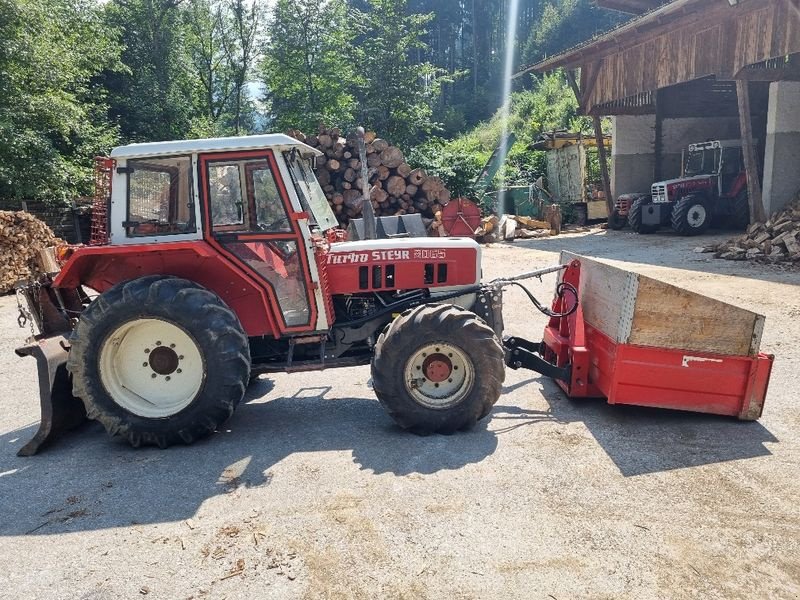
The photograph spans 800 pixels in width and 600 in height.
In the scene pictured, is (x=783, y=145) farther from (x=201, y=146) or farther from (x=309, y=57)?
(x=309, y=57)

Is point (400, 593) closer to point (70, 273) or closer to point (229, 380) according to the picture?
point (229, 380)

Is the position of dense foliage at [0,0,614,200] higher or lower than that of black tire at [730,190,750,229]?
higher

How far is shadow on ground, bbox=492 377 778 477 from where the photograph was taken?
3998mm

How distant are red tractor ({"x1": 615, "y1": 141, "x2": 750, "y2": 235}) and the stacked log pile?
2728 mm

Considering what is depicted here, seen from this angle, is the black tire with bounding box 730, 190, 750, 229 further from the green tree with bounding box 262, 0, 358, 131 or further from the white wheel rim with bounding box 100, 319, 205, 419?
the green tree with bounding box 262, 0, 358, 131

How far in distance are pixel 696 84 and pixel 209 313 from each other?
20072 millimetres

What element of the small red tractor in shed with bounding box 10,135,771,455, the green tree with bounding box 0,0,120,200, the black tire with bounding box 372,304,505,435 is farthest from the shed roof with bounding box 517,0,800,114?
the green tree with bounding box 0,0,120,200

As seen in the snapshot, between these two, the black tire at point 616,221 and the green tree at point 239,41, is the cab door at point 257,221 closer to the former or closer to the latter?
the black tire at point 616,221

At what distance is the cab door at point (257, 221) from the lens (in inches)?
175

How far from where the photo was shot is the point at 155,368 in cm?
450

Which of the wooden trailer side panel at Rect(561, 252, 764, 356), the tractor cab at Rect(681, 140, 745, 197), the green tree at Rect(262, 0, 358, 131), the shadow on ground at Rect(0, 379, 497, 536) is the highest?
the green tree at Rect(262, 0, 358, 131)

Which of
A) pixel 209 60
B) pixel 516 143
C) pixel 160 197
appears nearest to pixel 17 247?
pixel 160 197

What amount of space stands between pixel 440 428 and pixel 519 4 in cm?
6721

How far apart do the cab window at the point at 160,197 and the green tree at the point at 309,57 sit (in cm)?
2434
